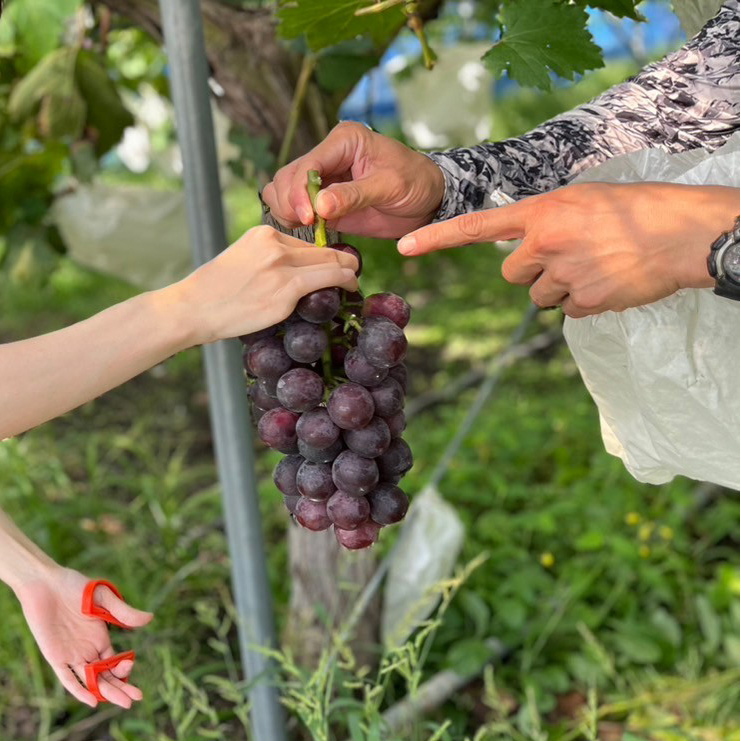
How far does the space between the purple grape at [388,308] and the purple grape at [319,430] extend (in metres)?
0.12

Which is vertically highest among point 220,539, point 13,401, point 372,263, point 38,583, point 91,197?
point 13,401

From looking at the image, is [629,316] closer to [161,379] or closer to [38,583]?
[38,583]

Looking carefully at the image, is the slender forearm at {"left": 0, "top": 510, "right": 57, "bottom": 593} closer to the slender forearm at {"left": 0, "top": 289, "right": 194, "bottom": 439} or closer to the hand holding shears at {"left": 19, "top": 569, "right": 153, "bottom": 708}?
the hand holding shears at {"left": 19, "top": 569, "right": 153, "bottom": 708}

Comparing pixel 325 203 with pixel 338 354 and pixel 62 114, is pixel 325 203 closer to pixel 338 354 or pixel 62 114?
pixel 338 354

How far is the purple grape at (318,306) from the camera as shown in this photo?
0.94 meters

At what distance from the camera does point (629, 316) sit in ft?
3.89

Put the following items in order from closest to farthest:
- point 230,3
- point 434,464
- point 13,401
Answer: point 13,401
point 230,3
point 434,464

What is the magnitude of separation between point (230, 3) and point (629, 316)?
47.2 inches

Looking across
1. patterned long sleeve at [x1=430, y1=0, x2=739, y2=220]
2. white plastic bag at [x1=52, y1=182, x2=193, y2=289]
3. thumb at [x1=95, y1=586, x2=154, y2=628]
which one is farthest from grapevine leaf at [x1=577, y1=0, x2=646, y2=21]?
white plastic bag at [x1=52, y1=182, x2=193, y2=289]

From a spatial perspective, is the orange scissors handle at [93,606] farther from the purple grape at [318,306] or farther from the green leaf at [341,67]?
the green leaf at [341,67]

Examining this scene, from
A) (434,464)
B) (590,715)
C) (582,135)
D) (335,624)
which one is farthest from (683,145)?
(434,464)

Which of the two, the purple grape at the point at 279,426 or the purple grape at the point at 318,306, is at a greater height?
the purple grape at the point at 318,306

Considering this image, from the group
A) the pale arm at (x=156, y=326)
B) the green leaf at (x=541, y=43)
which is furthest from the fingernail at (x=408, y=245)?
the green leaf at (x=541, y=43)

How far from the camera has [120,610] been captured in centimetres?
107
